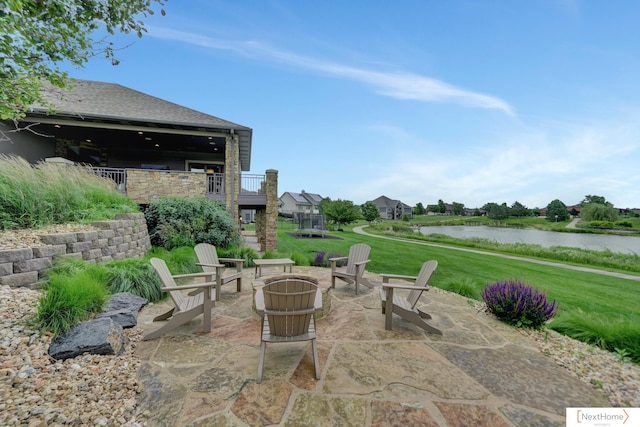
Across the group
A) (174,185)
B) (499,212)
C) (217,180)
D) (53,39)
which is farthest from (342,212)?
(499,212)

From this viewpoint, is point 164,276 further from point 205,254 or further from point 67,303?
point 205,254

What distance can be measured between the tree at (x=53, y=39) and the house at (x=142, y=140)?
5.81 metres

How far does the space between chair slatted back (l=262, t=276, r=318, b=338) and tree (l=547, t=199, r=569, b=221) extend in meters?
69.9

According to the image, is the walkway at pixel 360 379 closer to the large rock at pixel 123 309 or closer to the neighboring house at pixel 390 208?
the large rock at pixel 123 309

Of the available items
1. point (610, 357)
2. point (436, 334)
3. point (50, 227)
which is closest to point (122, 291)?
point (50, 227)

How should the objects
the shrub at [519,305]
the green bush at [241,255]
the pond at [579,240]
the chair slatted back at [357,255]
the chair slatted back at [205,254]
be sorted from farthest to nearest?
the pond at [579,240] → the green bush at [241,255] → the chair slatted back at [357,255] → the chair slatted back at [205,254] → the shrub at [519,305]

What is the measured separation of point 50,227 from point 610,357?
8.68 m

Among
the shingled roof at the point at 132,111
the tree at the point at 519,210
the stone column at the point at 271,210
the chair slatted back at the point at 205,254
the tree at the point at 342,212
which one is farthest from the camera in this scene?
the tree at the point at 519,210

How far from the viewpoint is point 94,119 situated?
33.0ft

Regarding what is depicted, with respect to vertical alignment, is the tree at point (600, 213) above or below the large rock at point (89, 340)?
above

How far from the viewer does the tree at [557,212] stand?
51759mm

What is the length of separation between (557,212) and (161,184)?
7022 centimetres

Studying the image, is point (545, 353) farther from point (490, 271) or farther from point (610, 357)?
point (490, 271)

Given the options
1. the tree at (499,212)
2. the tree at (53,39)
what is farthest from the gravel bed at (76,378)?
the tree at (499,212)
